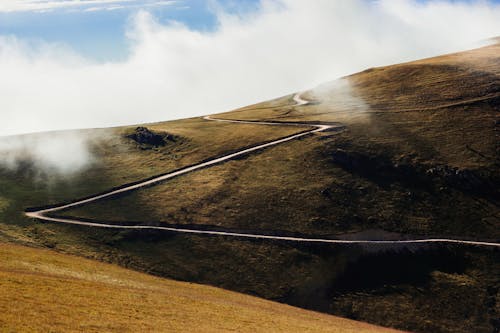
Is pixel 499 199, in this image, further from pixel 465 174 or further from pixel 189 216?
pixel 189 216

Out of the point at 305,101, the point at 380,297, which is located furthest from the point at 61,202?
the point at 305,101

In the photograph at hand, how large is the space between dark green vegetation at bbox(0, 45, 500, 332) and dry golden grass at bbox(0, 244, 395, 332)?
7.73 metres

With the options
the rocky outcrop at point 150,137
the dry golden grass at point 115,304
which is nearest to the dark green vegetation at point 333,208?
the rocky outcrop at point 150,137

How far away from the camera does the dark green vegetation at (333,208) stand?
82.1 metres

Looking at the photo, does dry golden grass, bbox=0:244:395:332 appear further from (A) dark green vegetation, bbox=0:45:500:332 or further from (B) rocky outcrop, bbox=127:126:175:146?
(B) rocky outcrop, bbox=127:126:175:146

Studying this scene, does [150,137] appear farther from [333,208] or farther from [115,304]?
[115,304]

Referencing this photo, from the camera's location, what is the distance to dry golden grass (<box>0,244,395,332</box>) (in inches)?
1681

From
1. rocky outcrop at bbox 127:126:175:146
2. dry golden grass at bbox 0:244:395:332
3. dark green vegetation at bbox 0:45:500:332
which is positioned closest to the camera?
dry golden grass at bbox 0:244:395:332

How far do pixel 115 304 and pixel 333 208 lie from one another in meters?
61.0

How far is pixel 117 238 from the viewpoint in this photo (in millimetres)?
89625

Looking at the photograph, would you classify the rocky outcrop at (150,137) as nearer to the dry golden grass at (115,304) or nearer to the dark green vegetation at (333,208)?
the dark green vegetation at (333,208)

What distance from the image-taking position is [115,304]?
169ft

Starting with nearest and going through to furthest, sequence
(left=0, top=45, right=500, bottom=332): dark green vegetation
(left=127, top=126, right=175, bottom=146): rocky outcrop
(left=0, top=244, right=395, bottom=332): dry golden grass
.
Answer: (left=0, top=244, right=395, bottom=332): dry golden grass
(left=0, top=45, right=500, bottom=332): dark green vegetation
(left=127, top=126, right=175, bottom=146): rocky outcrop

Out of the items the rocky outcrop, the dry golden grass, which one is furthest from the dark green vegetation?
the dry golden grass
